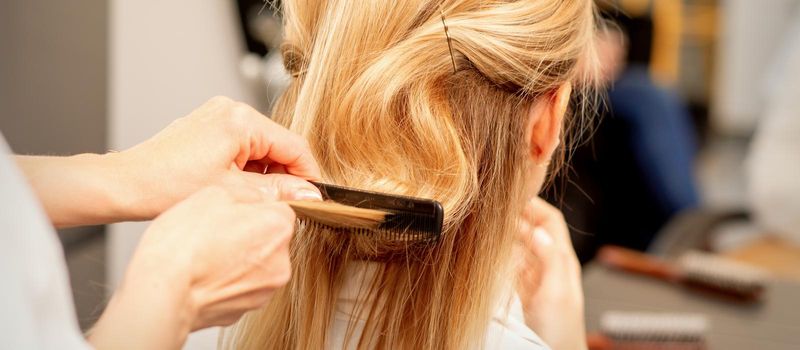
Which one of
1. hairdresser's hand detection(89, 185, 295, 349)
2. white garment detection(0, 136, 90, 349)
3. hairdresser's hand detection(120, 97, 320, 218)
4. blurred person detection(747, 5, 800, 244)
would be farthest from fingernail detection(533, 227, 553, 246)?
blurred person detection(747, 5, 800, 244)

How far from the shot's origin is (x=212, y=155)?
87 centimetres

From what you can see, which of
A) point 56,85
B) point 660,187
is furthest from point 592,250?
point 56,85

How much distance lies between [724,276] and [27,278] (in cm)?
144

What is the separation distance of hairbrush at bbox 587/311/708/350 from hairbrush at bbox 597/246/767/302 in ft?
0.70

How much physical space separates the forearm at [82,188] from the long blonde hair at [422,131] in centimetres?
20

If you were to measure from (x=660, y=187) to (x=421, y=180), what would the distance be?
1.76 m

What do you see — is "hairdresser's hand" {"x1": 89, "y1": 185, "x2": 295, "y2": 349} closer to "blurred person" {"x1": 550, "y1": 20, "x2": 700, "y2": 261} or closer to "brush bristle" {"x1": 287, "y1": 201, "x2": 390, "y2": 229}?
"brush bristle" {"x1": 287, "y1": 201, "x2": 390, "y2": 229}

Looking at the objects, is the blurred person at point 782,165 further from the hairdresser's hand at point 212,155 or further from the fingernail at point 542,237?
the hairdresser's hand at point 212,155

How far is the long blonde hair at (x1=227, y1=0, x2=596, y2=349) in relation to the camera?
90 cm

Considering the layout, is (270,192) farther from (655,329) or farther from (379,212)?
(655,329)

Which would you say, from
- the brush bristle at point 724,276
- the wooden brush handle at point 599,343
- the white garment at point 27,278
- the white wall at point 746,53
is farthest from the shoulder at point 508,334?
the white wall at point 746,53

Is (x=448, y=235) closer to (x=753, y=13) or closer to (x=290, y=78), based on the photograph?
(x=290, y=78)

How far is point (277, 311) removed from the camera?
3.38 ft

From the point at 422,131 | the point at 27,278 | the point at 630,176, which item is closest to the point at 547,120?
the point at 422,131
